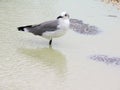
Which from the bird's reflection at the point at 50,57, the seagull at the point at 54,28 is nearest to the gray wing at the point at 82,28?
the seagull at the point at 54,28

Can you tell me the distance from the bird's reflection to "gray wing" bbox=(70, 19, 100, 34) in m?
1.72

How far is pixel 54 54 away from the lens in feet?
27.8

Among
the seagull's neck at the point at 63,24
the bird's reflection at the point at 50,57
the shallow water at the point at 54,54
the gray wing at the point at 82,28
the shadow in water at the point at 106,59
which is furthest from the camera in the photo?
the gray wing at the point at 82,28

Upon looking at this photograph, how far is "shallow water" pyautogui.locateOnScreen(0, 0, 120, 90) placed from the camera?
273 inches

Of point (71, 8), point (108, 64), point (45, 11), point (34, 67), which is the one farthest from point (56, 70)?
point (71, 8)

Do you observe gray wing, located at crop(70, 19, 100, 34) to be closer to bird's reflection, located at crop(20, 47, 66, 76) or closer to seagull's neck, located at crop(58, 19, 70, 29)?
seagull's neck, located at crop(58, 19, 70, 29)

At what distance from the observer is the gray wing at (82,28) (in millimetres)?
10273

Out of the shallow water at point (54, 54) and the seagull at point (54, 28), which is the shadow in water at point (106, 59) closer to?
the shallow water at point (54, 54)

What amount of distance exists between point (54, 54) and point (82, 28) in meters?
2.19

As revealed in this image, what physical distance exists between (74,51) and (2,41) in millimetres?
1510

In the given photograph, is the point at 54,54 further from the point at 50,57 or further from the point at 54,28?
the point at 54,28

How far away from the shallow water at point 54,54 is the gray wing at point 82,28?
24 centimetres

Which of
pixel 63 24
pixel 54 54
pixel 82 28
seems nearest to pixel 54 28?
pixel 63 24

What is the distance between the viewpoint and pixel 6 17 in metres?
10.7
